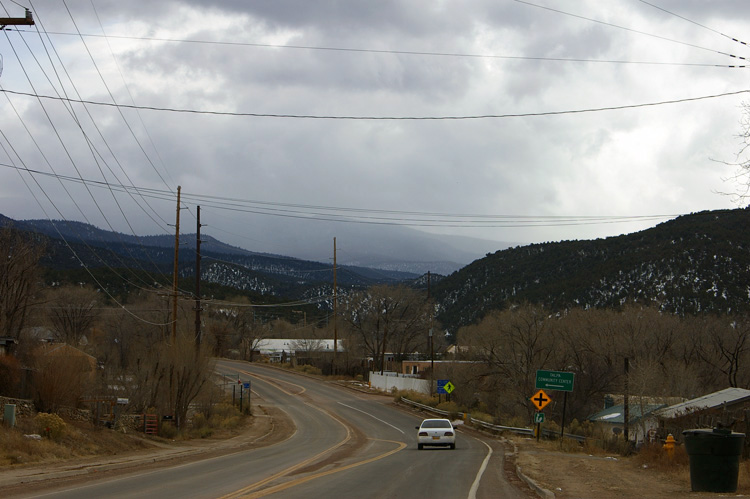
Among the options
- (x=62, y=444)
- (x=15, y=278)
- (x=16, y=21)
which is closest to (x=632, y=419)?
(x=62, y=444)

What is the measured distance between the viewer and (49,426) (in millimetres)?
26250

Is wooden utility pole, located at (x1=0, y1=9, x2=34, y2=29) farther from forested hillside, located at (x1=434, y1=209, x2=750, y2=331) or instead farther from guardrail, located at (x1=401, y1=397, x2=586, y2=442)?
forested hillside, located at (x1=434, y1=209, x2=750, y2=331)

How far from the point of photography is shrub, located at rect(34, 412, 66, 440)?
86.0 ft

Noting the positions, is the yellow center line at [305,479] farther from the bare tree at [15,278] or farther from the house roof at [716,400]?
the bare tree at [15,278]

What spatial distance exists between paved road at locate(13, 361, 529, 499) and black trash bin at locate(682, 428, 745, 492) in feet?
12.6

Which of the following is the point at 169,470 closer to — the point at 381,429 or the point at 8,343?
the point at 8,343

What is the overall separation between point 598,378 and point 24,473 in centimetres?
4496

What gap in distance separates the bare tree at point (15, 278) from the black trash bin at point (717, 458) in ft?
139

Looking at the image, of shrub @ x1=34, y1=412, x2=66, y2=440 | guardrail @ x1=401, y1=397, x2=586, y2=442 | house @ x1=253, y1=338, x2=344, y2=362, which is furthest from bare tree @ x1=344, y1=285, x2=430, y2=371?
shrub @ x1=34, y1=412, x2=66, y2=440

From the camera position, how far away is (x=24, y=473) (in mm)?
19609

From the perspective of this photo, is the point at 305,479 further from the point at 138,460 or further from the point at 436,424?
the point at 436,424

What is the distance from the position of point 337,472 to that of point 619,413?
31408mm

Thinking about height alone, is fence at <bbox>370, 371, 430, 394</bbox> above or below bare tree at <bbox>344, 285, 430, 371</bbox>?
below

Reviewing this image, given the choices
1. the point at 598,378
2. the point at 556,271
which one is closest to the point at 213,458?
the point at 598,378
